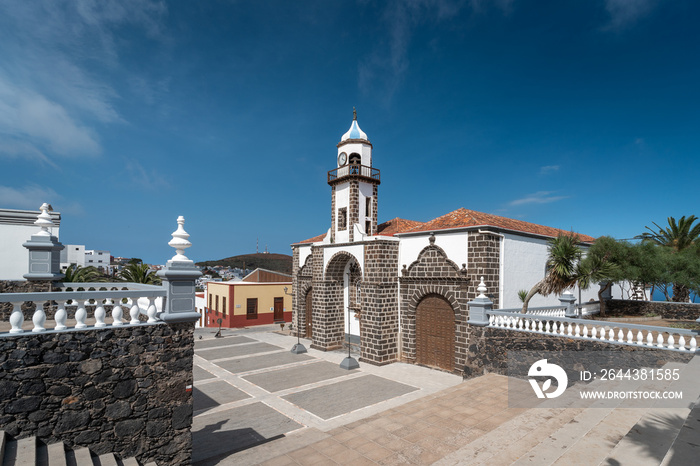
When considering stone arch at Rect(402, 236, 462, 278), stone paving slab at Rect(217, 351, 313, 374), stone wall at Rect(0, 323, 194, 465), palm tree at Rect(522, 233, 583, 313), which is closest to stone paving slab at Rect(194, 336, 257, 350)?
stone paving slab at Rect(217, 351, 313, 374)

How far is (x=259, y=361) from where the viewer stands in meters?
17.3

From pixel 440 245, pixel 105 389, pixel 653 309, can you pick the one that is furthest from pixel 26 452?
pixel 653 309

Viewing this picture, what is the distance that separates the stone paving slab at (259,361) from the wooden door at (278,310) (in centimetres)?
Result: 1227

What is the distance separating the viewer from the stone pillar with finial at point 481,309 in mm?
12398

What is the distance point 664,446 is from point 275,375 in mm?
13243

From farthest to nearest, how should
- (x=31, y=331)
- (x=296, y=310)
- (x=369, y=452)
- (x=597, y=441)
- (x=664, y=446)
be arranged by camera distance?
(x=296, y=310) < (x=369, y=452) < (x=31, y=331) < (x=597, y=441) < (x=664, y=446)

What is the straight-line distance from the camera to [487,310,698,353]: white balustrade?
28.2 feet

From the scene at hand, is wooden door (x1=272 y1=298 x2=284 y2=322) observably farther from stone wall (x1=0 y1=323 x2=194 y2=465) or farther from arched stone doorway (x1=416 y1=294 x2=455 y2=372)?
stone wall (x1=0 y1=323 x2=194 y2=465)

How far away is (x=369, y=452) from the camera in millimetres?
6578

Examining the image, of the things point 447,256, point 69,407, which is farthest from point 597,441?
point 447,256

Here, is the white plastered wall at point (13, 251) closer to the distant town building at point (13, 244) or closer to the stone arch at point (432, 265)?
→ the distant town building at point (13, 244)

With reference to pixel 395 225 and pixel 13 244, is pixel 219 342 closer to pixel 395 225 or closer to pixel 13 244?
pixel 13 244

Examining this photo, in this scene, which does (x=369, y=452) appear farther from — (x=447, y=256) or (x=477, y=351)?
(x=447, y=256)

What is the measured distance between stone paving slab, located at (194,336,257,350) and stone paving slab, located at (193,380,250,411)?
7.39 metres
